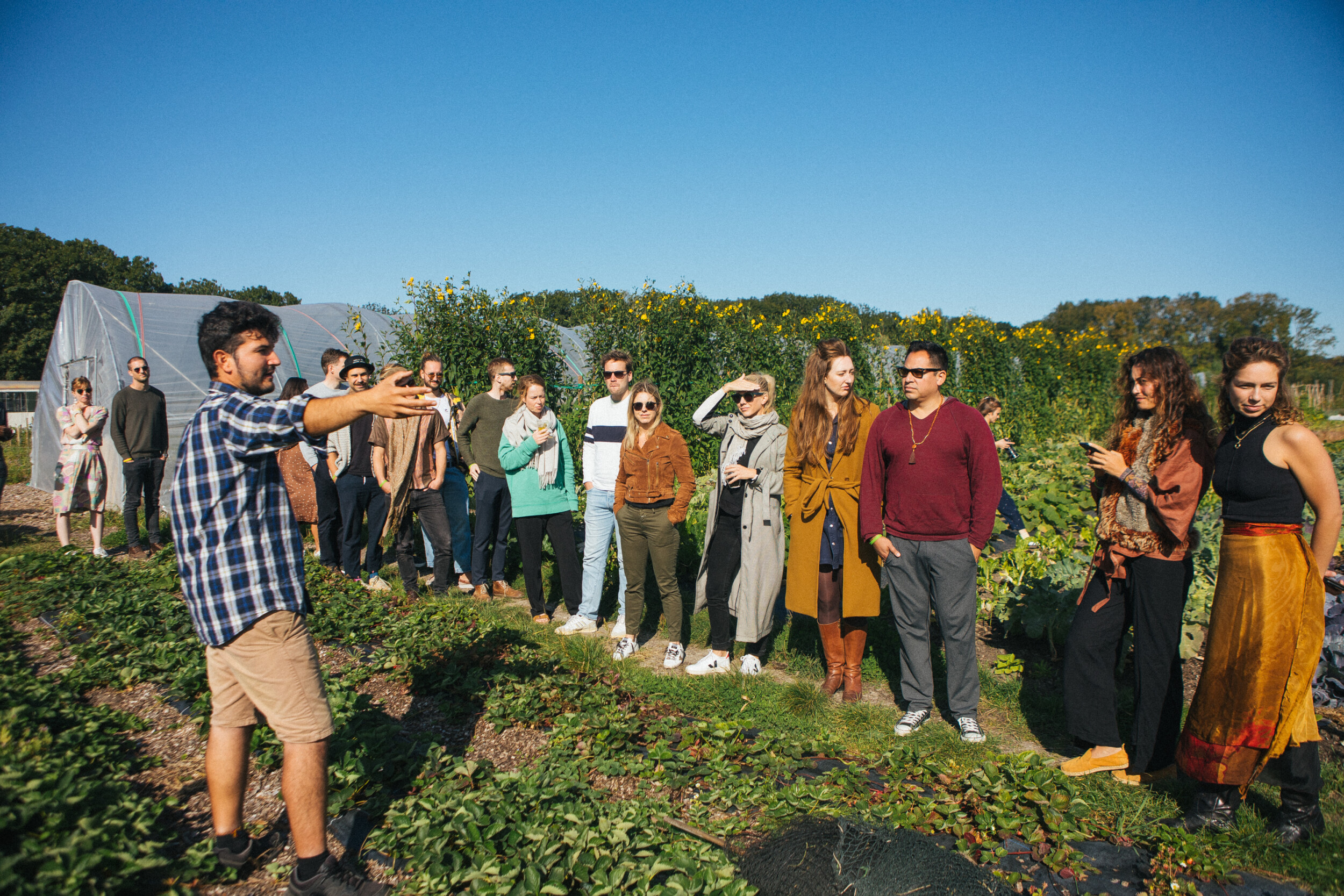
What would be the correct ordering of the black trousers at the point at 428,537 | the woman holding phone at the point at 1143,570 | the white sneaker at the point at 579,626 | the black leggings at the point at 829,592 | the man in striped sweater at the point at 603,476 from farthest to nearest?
the black trousers at the point at 428,537 → the white sneaker at the point at 579,626 → the man in striped sweater at the point at 603,476 → the black leggings at the point at 829,592 → the woman holding phone at the point at 1143,570

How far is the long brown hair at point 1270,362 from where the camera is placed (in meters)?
2.83

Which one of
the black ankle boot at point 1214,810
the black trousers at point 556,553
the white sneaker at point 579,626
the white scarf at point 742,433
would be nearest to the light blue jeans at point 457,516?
the black trousers at point 556,553

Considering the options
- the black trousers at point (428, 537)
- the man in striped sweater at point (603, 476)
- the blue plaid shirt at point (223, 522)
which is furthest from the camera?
the black trousers at point (428, 537)

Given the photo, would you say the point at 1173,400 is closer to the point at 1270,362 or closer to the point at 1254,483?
the point at 1270,362

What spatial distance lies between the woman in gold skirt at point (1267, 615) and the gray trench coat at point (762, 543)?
2249mm

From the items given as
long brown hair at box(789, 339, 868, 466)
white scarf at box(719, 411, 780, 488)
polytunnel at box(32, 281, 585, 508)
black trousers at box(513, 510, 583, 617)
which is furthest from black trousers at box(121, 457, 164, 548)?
long brown hair at box(789, 339, 868, 466)

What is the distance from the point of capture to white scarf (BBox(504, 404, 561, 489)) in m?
5.65

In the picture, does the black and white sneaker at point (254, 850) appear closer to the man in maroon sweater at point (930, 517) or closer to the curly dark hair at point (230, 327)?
the curly dark hair at point (230, 327)

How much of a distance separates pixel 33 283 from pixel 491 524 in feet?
184

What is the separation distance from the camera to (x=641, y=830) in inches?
105

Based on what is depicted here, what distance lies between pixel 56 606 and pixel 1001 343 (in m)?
15.7

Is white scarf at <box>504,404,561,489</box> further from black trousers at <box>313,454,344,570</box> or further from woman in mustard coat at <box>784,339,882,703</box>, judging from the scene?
woman in mustard coat at <box>784,339,882,703</box>

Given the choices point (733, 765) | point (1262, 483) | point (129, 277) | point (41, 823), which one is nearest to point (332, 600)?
point (41, 823)

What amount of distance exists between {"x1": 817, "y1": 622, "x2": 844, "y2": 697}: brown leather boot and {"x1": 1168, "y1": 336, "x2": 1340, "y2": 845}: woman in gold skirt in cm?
185
